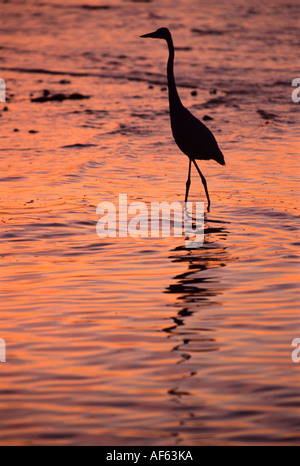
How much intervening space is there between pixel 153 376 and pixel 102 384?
0.32 metres

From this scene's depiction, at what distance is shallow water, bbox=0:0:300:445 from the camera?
4500 millimetres

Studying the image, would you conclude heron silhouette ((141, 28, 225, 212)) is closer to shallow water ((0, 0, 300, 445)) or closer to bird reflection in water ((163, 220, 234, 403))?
shallow water ((0, 0, 300, 445))

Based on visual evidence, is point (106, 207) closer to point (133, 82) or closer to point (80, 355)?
point (80, 355)

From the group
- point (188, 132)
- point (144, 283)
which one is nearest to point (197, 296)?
point (144, 283)

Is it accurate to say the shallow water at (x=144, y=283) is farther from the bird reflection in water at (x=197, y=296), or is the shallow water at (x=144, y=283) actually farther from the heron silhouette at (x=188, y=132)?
the heron silhouette at (x=188, y=132)

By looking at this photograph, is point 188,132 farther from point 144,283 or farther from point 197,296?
point 197,296

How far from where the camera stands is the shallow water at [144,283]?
4500 mm

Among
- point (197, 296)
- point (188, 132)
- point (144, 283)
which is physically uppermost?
point (188, 132)

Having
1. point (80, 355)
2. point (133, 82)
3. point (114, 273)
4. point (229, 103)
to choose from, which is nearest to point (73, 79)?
point (133, 82)

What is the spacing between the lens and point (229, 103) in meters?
17.9

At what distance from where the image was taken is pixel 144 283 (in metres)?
6.86

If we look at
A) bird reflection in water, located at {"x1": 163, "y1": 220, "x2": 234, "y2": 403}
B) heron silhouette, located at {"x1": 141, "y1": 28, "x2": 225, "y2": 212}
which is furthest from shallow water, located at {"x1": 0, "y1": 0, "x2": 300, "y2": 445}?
heron silhouette, located at {"x1": 141, "y1": 28, "x2": 225, "y2": 212}
